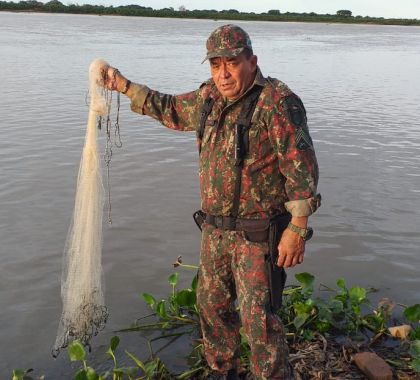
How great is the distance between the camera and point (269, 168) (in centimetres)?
307

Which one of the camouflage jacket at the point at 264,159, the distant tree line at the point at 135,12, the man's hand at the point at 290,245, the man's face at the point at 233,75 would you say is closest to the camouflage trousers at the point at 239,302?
the man's hand at the point at 290,245

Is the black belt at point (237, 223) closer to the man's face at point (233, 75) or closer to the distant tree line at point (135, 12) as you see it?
the man's face at point (233, 75)

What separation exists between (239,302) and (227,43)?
1.53 m

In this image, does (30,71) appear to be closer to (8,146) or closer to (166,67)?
(166,67)

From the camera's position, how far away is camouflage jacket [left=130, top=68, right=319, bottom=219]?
292 centimetres

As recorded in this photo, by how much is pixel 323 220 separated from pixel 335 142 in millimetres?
4089

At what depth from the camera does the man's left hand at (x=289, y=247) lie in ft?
9.96

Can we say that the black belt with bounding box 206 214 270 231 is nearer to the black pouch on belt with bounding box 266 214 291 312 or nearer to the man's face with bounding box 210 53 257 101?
the black pouch on belt with bounding box 266 214 291 312

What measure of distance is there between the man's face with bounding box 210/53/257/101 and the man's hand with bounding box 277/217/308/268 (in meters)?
0.82

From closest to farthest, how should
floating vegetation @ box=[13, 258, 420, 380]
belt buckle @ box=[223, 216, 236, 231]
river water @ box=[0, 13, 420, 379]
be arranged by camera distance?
belt buckle @ box=[223, 216, 236, 231]
floating vegetation @ box=[13, 258, 420, 380]
river water @ box=[0, 13, 420, 379]

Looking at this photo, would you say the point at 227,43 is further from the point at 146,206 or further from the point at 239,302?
the point at 146,206

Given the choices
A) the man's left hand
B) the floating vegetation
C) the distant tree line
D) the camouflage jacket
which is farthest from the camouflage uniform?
the distant tree line

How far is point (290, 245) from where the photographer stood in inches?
119

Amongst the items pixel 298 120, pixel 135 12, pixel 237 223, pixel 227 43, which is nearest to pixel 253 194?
pixel 237 223
